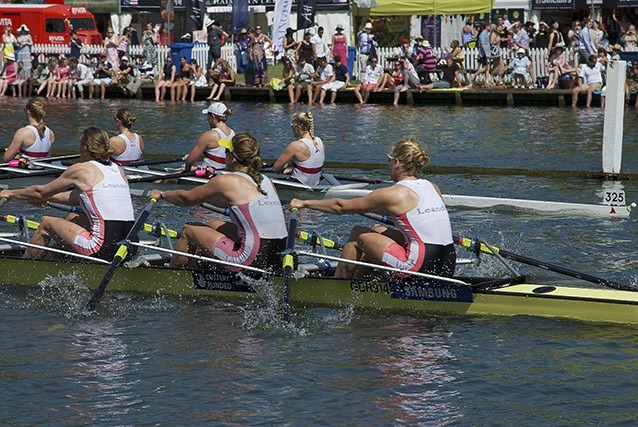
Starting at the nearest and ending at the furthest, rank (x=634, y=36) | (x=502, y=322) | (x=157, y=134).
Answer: (x=502, y=322), (x=157, y=134), (x=634, y=36)

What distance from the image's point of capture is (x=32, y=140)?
651 inches

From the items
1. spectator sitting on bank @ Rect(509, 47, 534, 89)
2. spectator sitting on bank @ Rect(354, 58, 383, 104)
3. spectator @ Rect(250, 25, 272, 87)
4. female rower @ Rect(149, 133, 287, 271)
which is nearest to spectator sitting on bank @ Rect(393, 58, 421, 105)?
spectator sitting on bank @ Rect(354, 58, 383, 104)

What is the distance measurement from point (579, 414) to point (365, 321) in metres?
2.54

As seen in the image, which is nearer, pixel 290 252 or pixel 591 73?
pixel 290 252

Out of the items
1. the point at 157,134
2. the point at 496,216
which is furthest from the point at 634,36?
the point at 496,216

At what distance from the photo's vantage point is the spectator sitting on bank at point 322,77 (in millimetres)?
31516

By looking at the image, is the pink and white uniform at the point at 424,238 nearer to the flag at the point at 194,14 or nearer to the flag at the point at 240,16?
the flag at the point at 240,16

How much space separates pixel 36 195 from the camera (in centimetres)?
1107

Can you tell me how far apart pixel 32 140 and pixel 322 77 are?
1595 cm

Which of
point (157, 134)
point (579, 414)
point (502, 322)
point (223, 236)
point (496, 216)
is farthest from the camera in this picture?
point (157, 134)

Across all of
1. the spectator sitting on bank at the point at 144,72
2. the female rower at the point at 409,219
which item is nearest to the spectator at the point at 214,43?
the spectator sitting on bank at the point at 144,72

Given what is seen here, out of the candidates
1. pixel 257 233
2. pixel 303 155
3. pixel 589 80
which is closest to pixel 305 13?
pixel 589 80

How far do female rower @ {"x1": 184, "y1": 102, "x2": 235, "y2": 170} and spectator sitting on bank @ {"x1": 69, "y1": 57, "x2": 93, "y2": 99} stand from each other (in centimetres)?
1982

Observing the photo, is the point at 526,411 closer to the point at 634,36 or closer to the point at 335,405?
the point at 335,405
